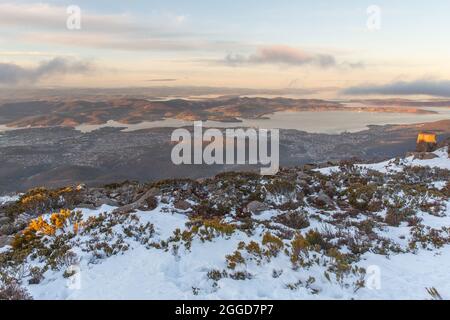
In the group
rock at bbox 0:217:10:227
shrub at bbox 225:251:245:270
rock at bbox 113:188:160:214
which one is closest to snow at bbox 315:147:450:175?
rock at bbox 113:188:160:214

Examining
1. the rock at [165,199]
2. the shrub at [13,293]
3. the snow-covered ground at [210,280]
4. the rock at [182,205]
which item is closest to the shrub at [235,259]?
the snow-covered ground at [210,280]

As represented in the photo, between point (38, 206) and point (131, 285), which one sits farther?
point (38, 206)

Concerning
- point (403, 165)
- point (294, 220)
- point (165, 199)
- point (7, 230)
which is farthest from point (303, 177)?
point (7, 230)

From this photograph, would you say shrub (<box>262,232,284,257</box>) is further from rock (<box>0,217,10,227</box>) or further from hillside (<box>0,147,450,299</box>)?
rock (<box>0,217,10,227</box>)

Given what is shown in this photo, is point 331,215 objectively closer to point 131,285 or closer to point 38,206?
point 131,285

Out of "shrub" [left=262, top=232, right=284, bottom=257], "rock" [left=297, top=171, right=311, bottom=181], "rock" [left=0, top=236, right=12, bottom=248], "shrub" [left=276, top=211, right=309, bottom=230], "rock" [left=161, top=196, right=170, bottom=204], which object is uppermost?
"rock" [left=297, top=171, right=311, bottom=181]
